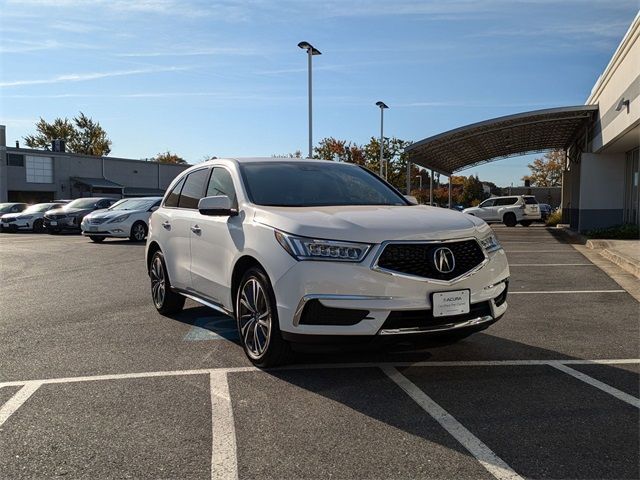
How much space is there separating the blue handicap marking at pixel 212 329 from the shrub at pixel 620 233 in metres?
14.3

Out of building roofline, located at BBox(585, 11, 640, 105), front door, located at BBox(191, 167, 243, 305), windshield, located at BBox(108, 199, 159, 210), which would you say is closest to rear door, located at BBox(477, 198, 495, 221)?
building roofline, located at BBox(585, 11, 640, 105)

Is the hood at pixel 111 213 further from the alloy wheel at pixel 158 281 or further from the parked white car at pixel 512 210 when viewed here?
the parked white car at pixel 512 210

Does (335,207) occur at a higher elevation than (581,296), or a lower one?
higher

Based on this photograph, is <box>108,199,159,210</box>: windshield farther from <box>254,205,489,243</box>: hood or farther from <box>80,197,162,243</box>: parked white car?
<box>254,205,489,243</box>: hood

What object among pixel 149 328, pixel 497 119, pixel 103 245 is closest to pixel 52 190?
pixel 103 245

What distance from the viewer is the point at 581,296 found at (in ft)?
27.5

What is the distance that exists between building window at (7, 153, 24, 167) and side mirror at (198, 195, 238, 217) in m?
50.0

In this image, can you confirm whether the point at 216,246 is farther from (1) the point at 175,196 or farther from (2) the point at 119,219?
(2) the point at 119,219

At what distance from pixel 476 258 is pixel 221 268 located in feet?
7.41

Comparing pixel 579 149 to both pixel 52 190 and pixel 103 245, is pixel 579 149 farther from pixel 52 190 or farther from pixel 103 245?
pixel 52 190

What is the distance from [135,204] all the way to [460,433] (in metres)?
18.2

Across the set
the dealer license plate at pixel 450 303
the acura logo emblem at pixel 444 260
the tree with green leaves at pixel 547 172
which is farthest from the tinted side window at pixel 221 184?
the tree with green leaves at pixel 547 172

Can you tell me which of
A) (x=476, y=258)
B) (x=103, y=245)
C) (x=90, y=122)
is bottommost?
(x=103, y=245)

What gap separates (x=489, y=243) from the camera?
4.78 metres
